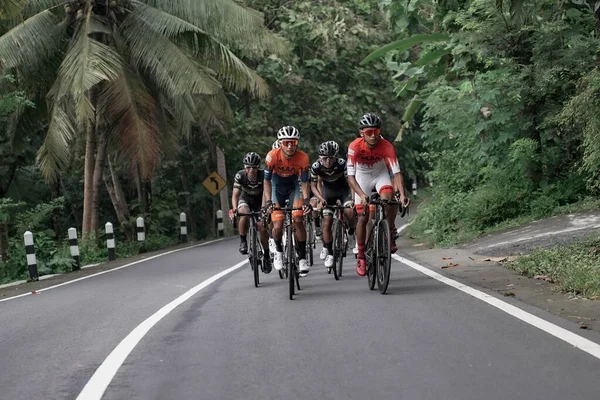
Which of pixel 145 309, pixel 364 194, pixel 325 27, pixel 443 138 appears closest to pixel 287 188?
pixel 364 194

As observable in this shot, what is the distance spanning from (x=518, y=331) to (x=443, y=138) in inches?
599

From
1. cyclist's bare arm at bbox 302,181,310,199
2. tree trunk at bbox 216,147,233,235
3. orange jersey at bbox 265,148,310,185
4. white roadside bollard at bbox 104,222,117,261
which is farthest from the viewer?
tree trunk at bbox 216,147,233,235

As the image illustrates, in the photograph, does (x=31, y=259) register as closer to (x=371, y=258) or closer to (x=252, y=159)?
(x=252, y=159)

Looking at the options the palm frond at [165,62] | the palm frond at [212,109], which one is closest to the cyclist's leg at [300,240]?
the palm frond at [165,62]

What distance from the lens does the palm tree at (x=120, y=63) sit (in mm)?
21812

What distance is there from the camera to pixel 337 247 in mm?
13023

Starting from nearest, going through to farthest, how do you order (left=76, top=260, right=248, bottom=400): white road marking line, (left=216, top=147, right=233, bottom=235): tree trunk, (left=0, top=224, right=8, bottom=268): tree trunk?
(left=76, top=260, right=248, bottom=400): white road marking line
(left=0, top=224, right=8, bottom=268): tree trunk
(left=216, top=147, right=233, bottom=235): tree trunk

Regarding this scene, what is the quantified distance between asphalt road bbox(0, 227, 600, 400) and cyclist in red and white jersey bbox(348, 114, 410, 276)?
839mm

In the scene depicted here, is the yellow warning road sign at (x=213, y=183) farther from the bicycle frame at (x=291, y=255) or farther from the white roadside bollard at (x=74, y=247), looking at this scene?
the bicycle frame at (x=291, y=255)

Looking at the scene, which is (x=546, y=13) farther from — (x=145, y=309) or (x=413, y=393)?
(x=413, y=393)

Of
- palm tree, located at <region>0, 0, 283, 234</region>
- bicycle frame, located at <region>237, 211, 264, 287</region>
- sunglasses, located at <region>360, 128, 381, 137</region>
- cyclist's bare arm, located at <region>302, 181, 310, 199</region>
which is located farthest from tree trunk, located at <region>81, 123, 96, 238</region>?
sunglasses, located at <region>360, 128, 381, 137</region>

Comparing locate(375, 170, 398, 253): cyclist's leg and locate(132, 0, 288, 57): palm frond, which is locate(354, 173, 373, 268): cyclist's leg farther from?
locate(132, 0, 288, 57): palm frond

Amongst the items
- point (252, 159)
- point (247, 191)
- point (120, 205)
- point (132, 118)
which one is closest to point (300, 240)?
point (252, 159)

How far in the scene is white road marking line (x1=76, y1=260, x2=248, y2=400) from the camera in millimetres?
6112
